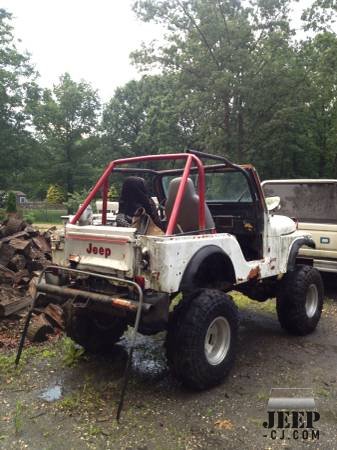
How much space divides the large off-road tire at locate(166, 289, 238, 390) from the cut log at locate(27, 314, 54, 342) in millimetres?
1983

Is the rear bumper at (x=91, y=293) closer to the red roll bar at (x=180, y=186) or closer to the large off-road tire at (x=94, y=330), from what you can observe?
the large off-road tire at (x=94, y=330)

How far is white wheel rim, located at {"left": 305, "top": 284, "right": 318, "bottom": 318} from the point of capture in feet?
18.7

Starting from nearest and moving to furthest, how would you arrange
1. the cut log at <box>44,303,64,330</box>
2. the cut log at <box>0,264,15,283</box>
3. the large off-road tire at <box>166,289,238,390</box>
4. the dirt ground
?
1. the dirt ground
2. the large off-road tire at <box>166,289,238,390</box>
3. the cut log at <box>44,303,64,330</box>
4. the cut log at <box>0,264,15,283</box>

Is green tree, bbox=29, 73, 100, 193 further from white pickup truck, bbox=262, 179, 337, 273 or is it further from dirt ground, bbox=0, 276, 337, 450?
dirt ground, bbox=0, 276, 337, 450

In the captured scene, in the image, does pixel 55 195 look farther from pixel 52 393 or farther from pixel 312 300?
pixel 52 393

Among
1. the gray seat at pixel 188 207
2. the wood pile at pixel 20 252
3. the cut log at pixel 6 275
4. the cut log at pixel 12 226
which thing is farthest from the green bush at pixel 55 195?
the gray seat at pixel 188 207

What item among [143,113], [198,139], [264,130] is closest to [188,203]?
[264,130]

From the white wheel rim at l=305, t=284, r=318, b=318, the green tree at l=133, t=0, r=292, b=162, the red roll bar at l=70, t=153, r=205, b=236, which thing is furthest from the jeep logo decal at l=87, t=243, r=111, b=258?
the green tree at l=133, t=0, r=292, b=162

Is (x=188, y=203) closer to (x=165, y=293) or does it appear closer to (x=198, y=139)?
(x=165, y=293)

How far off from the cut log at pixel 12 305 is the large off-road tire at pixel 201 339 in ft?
8.93

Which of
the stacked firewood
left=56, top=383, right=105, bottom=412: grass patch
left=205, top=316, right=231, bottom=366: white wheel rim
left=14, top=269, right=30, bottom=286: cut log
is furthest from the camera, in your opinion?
left=14, top=269, right=30, bottom=286: cut log

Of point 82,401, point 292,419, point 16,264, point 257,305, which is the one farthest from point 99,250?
point 257,305

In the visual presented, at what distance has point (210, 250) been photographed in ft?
13.1

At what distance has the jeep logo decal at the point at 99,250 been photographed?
13.1ft
